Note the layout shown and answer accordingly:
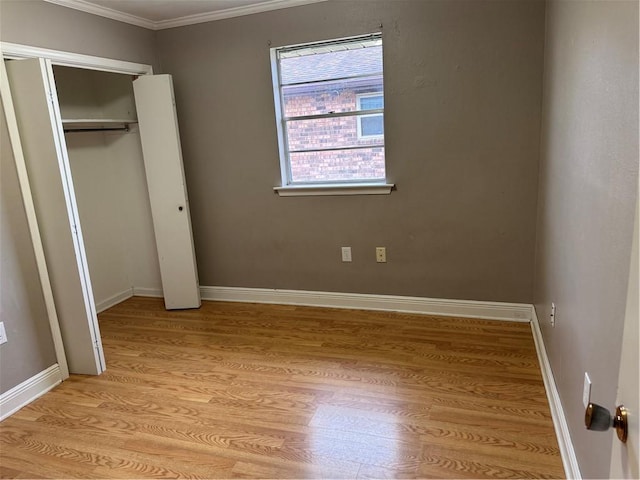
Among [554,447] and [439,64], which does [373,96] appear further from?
[554,447]

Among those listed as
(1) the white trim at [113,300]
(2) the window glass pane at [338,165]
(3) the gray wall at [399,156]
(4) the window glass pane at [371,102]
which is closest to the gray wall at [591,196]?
(3) the gray wall at [399,156]

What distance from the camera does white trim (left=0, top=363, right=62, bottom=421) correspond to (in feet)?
7.98

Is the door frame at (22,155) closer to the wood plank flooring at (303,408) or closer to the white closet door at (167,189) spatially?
the wood plank flooring at (303,408)

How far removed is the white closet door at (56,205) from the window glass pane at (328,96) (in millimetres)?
1602

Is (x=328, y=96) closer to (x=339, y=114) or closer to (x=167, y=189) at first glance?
(x=339, y=114)

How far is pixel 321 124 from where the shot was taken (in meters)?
3.40

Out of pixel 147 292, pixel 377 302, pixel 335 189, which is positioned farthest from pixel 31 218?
pixel 377 302

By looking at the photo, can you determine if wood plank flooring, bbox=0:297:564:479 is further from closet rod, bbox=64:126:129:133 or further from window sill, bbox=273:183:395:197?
closet rod, bbox=64:126:129:133

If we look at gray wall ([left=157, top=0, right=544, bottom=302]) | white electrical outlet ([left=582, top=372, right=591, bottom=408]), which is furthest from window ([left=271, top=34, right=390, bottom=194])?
white electrical outlet ([left=582, top=372, right=591, bottom=408])

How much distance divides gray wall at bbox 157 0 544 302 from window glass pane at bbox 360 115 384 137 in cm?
9

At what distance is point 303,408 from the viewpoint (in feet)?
7.66

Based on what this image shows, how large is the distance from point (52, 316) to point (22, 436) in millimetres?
696

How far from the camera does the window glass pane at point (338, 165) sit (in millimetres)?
3324

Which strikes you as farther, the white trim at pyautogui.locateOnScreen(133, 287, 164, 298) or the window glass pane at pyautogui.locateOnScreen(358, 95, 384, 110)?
the white trim at pyautogui.locateOnScreen(133, 287, 164, 298)
